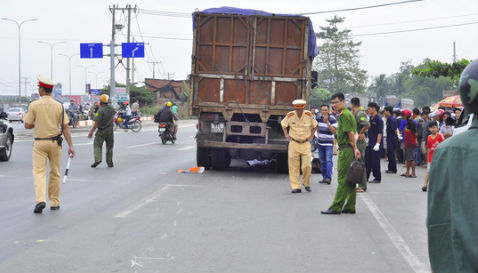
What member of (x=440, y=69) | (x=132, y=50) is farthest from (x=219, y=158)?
(x=132, y=50)

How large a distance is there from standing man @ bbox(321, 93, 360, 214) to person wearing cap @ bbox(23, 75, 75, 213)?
3.81m

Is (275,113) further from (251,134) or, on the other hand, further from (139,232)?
(139,232)

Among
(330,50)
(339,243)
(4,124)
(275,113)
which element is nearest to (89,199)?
(339,243)

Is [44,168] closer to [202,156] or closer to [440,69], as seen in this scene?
[202,156]

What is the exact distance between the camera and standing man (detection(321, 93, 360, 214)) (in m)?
8.49

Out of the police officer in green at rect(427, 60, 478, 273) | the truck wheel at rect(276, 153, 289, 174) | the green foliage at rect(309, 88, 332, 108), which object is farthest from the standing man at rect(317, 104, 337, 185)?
the green foliage at rect(309, 88, 332, 108)

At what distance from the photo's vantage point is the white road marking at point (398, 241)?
5.53 m

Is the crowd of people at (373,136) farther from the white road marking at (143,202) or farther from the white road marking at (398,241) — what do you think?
the white road marking at (143,202)

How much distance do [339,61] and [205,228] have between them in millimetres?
90657

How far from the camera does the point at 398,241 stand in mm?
6645

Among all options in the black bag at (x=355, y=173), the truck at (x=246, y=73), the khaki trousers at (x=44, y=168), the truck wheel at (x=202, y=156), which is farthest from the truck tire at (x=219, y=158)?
the khaki trousers at (x=44, y=168)

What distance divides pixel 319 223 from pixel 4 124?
11.1m

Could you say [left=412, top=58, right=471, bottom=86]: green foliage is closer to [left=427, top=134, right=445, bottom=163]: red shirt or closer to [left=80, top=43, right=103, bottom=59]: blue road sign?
[left=427, top=134, right=445, bottom=163]: red shirt

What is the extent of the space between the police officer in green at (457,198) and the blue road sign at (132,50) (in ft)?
146
